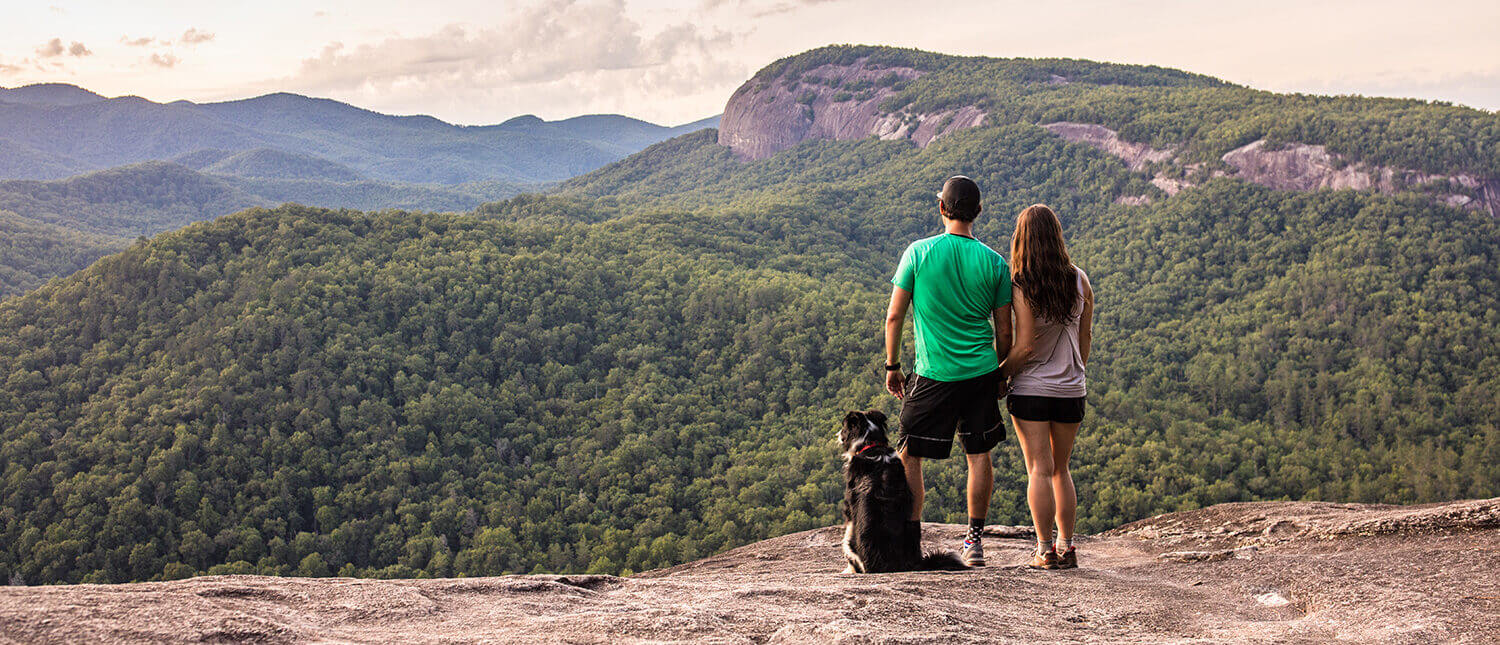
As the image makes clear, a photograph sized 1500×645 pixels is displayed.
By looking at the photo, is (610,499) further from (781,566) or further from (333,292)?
(781,566)

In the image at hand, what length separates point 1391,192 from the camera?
5462 cm

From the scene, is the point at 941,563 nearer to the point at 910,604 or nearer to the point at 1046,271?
the point at 910,604

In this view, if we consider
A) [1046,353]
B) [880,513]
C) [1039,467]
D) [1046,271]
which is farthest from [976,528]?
[1046,271]

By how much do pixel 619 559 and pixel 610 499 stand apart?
4.43 meters

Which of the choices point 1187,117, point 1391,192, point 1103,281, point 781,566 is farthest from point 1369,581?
point 1187,117

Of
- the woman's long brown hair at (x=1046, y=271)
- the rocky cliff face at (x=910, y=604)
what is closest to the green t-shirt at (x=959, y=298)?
the woman's long brown hair at (x=1046, y=271)

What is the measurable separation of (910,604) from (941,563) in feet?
5.22

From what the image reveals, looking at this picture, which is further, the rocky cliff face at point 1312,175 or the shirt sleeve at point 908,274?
the rocky cliff face at point 1312,175

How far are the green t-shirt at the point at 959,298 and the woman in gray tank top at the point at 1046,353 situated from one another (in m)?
0.18

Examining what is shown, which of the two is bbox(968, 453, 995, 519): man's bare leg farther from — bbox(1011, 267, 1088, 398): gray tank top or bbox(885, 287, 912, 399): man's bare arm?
bbox(885, 287, 912, 399): man's bare arm

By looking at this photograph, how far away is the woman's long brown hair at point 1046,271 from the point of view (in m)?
5.16

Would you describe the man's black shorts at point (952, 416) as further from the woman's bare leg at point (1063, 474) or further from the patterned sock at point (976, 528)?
the patterned sock at point (976, 528)

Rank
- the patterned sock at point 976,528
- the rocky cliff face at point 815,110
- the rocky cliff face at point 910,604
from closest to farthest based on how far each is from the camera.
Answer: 1. the rocky cliff face at point 910,604
2. the patterned sock at point 976,528
3. the rocky cliff face at point 815,110

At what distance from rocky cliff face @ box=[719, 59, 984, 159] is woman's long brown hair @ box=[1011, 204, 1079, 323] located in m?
104
